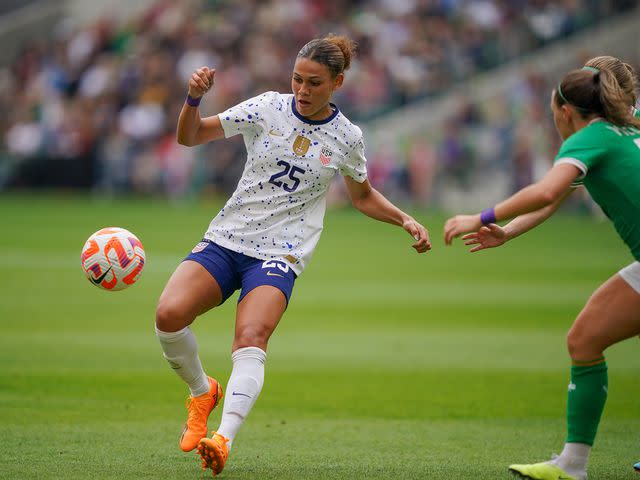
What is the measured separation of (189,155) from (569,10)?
11.7 meters

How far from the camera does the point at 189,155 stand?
105 feet

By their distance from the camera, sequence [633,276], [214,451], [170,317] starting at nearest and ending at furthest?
[214,451]
[633,276]
[170,317]

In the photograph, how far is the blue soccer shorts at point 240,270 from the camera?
676 cm

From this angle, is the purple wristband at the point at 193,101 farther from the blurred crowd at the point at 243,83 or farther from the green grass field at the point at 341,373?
the blurred crowd at the point at 243,83

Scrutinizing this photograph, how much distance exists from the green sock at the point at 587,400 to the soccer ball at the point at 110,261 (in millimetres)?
2959

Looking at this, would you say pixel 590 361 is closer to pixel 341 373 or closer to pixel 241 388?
pixel 241 388

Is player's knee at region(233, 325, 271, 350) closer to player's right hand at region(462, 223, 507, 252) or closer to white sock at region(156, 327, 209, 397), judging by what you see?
white sock at region(156, 327, 209, 397)

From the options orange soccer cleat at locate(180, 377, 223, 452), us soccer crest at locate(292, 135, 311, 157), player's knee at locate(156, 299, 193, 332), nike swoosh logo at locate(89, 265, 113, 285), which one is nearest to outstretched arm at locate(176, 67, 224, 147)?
us soccer crest at locate(292, 135, 311, 157)

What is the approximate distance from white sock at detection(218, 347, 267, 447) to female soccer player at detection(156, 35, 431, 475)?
0.37 ft

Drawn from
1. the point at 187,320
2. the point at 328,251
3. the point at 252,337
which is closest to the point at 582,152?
the point at 252,337

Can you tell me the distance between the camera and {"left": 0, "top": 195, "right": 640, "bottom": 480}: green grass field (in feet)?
22.8

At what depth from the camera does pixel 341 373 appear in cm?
1034

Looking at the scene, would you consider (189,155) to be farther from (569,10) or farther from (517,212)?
(517,212)

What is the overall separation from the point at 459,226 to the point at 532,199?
0.41 metres
